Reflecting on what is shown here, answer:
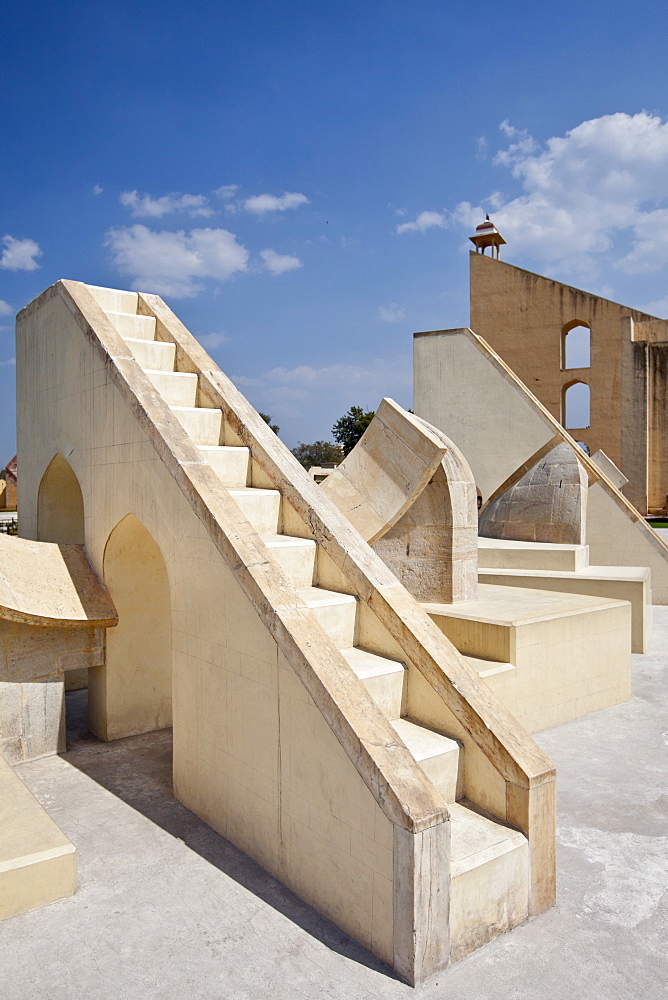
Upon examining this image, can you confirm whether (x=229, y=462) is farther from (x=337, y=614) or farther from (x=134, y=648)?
(x=134, y=648)

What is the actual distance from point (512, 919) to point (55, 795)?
328 centimetres

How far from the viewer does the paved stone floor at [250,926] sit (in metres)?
3.03

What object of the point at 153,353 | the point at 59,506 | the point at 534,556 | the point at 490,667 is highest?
the point at 153,353

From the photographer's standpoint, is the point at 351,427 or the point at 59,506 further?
the point at 351,427

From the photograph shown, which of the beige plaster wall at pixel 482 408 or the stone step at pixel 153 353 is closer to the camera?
the stone step at pixel 153 353

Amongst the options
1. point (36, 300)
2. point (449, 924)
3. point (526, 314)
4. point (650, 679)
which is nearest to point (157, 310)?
point (36, 300)

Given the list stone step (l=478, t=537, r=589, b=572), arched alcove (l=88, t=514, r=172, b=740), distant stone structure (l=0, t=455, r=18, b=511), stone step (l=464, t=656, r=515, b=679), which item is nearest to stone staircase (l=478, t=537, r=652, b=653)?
stone step (l=478, t=537, r=589, b=572)

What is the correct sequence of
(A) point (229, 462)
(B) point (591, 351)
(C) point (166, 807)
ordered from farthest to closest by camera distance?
(B) point (591, 351) → (A) point (229, 462) → (C) point (166, 807)

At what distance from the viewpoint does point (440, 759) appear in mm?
3805

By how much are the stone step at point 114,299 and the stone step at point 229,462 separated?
2.19m

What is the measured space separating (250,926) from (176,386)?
4265mm

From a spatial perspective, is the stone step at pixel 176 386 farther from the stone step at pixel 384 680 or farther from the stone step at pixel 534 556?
the stone step at pixel 534 556

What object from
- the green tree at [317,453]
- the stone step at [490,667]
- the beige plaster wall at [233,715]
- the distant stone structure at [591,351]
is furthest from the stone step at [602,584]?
the green tree at [317,453]

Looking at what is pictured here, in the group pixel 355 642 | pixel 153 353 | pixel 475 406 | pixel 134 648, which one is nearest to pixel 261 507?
pixel 355 642
